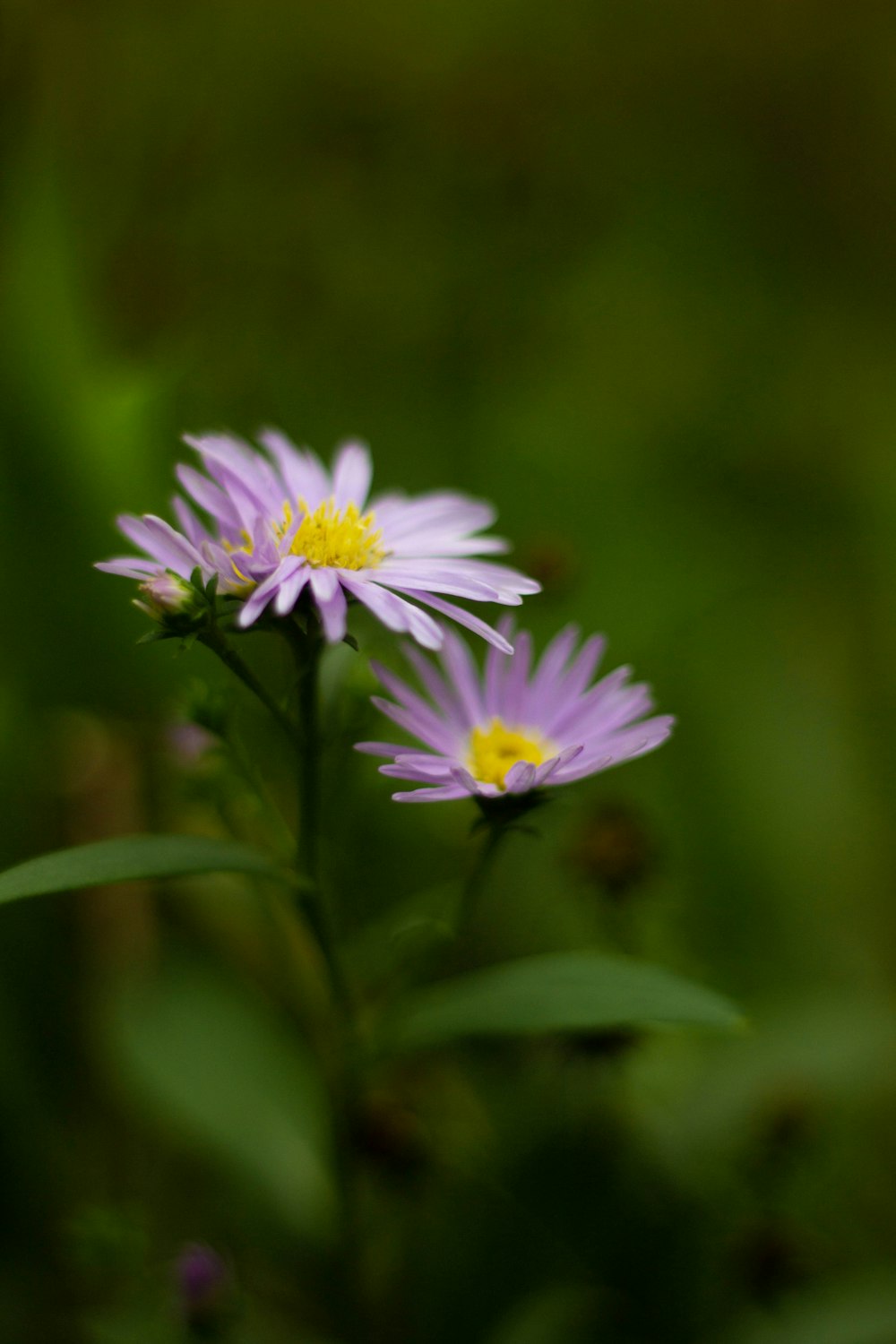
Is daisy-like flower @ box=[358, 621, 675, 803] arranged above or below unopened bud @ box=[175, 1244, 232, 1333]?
above

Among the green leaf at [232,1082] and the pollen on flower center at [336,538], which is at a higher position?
the pollen on flower center at [336,538]

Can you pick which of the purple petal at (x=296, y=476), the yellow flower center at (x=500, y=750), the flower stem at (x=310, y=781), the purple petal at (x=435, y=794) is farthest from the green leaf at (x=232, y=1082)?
the purple petal at (x=296, y=476)

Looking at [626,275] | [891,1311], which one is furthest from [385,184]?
[891,1311]

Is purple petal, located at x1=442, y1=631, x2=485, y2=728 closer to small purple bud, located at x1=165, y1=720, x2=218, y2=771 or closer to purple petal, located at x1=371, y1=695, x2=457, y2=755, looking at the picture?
purple petal, located at x1=371, y1=695, x2=457, y2=755

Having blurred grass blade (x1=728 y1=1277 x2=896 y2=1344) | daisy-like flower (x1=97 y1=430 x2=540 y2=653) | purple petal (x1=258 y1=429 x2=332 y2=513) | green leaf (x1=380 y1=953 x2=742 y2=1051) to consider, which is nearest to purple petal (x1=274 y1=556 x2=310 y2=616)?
daisy-like flower (x1=97 y1=430 x2=540 y2=653)

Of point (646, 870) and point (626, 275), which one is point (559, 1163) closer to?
point (646, 870)

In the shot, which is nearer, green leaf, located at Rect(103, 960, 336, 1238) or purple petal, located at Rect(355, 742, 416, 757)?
purple petal, located at Rect(355, 742, 416, 757)

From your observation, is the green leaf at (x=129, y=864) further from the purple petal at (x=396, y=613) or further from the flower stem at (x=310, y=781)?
the purple petal at (x=396, y=613)

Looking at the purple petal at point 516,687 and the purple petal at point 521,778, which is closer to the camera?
the purple petal at point 521,778
